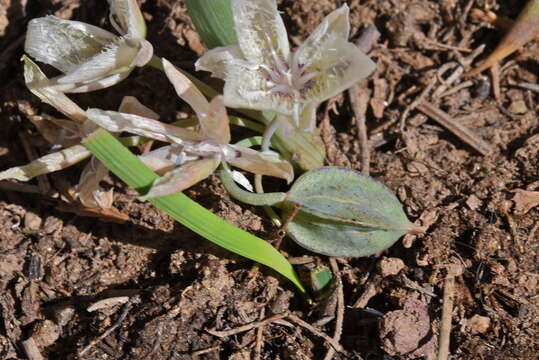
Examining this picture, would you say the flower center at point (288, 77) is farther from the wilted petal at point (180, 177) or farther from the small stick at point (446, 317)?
the small stick at point (446, 317)

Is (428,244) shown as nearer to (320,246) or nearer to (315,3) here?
(320,246)

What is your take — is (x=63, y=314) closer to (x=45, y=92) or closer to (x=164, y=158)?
(x=164, y=158)

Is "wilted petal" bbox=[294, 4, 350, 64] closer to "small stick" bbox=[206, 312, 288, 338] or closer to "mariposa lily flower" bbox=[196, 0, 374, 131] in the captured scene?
"mariposa lily flower" bbox=[196, 0, 374, 131]

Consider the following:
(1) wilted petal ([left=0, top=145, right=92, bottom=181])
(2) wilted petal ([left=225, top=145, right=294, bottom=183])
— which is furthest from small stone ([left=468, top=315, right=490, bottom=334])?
(1) wilted petal ([left=0, top=145, right=92, bottom=181])

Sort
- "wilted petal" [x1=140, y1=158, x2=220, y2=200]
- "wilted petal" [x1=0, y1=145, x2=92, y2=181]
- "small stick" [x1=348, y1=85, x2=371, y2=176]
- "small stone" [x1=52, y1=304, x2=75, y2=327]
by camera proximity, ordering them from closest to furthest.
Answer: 1. "wilted petal" [x1=140, y1=158, x2=220, y2=200]
2. "wilted petal" [x1=0, y1=145, x2=92, y2=181]
3. "small stone" [x1=52, y1=304, x2=75, y2=327]
4. "small stick" [x1=348, y1=85, x2=371, y2=176]

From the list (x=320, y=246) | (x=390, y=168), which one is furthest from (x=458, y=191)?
(x=320, y=246)

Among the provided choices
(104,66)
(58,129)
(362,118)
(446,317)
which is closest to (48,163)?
(58,129)

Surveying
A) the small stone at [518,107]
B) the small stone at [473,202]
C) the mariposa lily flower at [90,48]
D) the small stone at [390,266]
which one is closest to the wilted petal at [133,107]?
the mariposa lily flower at [90,48]
